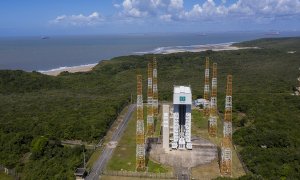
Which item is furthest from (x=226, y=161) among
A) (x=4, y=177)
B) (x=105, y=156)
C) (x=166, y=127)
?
(x=4, y=177)

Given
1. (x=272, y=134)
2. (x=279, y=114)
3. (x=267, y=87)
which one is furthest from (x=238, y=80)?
(x=272, y=134)

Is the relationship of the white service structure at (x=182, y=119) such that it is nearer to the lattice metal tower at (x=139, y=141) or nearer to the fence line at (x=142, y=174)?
the lattice metal tower at (x=139, y=141)

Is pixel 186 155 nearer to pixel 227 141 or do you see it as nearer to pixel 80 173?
pixel 227 141

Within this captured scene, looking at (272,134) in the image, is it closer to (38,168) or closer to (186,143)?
(186,143)

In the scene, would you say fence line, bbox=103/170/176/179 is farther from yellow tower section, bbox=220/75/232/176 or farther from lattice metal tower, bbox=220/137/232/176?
yellow tower section, bbox=220/75/232/176

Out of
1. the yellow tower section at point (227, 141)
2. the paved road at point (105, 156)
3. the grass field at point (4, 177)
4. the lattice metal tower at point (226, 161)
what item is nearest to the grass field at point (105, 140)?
the paved road at point (105, 156)

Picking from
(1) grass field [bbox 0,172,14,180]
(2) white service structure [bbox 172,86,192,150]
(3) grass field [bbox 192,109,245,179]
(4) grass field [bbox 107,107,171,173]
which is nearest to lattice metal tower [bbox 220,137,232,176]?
(3) grass field [bbox 192,109,245,179]
